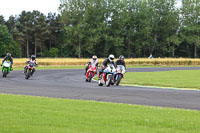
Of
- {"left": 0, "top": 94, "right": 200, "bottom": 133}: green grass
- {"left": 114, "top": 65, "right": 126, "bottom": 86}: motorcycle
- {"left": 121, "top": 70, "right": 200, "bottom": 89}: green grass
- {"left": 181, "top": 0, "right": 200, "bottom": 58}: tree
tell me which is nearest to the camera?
{"left": 0, "top": 94, "right": 200, "bottom": 133}: green grass

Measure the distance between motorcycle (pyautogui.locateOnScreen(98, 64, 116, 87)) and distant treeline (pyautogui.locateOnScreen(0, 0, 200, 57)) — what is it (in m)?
59.5

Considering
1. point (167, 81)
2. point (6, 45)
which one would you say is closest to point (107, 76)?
point (167, 81)

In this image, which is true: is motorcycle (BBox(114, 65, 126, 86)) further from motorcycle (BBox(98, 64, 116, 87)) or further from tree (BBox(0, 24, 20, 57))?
tree (BBox(0, 24, 20, 57))

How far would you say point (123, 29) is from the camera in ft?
287

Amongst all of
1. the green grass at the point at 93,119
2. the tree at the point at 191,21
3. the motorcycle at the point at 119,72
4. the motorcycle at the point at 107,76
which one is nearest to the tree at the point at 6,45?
the tree at the point at 191,21

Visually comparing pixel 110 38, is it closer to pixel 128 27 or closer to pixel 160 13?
pixel 128 27

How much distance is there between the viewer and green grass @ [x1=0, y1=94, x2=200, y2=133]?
7.10 metres

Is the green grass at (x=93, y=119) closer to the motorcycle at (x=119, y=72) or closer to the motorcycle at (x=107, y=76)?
the motorcycle at (x=107, y=76)

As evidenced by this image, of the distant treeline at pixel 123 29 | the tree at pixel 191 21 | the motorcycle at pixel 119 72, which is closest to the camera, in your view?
the motorcycle at pixel 119 72

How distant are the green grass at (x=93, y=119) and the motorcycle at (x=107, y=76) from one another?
9419 millimetres

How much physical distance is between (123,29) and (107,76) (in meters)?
68.1

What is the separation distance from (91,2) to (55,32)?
24912 millimetres

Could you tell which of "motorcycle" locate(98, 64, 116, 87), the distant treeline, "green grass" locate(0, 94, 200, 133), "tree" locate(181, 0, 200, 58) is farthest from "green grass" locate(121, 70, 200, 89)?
"tree" locate(181, 0, 200, 58)

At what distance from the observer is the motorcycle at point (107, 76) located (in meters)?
20.2
